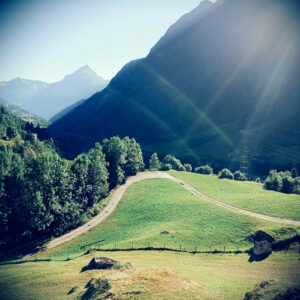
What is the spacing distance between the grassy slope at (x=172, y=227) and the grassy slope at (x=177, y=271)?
4.72 metres

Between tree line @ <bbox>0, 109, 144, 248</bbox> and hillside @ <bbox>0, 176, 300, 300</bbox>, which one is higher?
tree line @ <bbox>0, 109, 144, 248</bbox>

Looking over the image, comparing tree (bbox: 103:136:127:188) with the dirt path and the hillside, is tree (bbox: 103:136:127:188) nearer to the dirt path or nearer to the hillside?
the dirt path

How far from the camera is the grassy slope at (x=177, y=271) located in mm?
27922

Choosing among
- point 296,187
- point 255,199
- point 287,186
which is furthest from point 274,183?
point 255,199

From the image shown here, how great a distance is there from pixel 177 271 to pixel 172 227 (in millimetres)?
20007

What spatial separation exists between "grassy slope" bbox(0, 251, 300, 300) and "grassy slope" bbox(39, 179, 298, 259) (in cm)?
472

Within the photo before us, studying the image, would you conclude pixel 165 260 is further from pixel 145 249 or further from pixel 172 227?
pixel 172 227

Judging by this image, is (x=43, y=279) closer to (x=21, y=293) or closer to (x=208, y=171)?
(x=21, y=293)

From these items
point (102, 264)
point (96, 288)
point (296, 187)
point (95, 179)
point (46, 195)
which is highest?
point (95, 179)

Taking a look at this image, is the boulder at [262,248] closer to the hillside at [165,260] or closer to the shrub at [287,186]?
the hillside at [165,260]

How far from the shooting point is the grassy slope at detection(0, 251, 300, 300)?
2792 centimetres

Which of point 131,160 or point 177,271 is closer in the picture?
point 177,271

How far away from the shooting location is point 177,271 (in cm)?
3397

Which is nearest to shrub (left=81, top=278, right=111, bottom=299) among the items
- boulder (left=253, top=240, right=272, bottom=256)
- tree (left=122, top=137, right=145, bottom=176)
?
boulder (left=253, top=240, right=272, bottom=256)
